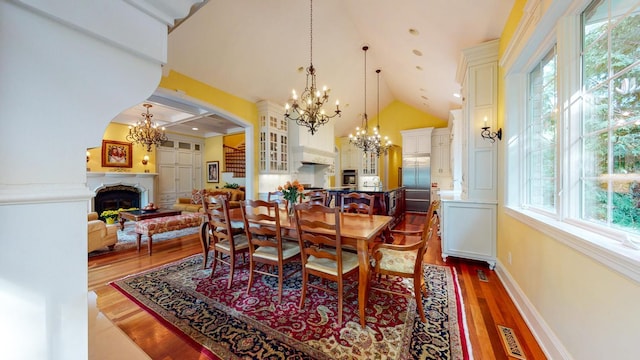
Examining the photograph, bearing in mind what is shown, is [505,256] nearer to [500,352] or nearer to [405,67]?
[500,352]

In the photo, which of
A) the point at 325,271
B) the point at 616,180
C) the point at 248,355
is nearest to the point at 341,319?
the point at 325,271

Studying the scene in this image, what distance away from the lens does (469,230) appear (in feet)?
10.3

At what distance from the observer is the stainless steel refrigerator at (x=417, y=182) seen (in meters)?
7.55

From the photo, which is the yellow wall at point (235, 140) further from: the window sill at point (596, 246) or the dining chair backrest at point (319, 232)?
the window sill at point (596, 246)

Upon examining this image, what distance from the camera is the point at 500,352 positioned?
1636 millimetres

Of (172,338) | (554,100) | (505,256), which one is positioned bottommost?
(172,338)

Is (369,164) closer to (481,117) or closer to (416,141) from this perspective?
(416,141)

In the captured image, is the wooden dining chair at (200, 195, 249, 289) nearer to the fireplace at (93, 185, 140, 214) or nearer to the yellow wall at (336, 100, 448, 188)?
the fireplace at (93, 185, 140, 214)

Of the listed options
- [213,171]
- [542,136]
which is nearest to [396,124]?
[542,136]

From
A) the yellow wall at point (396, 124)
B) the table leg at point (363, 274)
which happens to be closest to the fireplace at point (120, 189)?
the table leg at point (363, 274)

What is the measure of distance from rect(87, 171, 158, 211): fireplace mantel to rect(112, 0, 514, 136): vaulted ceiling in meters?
4.32

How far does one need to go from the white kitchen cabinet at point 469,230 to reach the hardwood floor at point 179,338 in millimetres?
161

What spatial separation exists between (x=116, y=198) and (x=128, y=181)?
1.80 feet

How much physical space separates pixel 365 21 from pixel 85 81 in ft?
14.8
